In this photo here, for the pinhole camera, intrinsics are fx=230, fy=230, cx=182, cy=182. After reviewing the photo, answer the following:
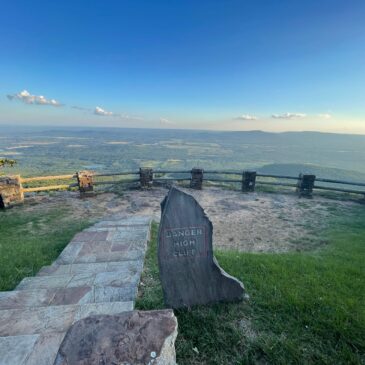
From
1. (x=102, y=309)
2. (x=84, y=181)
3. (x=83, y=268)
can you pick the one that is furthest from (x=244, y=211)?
(x=102, y=309)

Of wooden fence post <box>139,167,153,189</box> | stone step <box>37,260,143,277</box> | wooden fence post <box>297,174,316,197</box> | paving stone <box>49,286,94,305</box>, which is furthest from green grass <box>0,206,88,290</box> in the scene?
wooden fence post <box>297,174,316,197</box>

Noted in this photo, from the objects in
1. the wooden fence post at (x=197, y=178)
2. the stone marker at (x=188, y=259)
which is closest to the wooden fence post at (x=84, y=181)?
the wooden fence post at (x=197, y=178)

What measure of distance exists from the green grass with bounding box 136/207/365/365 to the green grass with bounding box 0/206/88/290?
2.27 m

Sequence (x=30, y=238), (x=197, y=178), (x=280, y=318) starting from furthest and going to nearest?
1. (x=197, y=178)
2. (x=30, y=238)
3. (x=280, y=318)

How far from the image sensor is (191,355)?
229 cm

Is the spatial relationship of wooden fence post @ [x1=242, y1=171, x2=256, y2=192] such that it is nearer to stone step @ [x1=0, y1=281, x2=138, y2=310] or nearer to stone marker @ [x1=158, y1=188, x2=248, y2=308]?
stone marker @ [x1=158, y1=188, x2=248, y2=308]

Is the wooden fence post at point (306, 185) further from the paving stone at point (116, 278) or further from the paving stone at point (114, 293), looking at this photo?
the paving stone at point (114, 293)

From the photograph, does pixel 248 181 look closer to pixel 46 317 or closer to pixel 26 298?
pixel 26 298

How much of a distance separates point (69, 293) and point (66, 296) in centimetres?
7

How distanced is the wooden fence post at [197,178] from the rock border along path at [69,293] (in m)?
5.92

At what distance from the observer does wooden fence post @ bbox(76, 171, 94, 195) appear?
31.8ft

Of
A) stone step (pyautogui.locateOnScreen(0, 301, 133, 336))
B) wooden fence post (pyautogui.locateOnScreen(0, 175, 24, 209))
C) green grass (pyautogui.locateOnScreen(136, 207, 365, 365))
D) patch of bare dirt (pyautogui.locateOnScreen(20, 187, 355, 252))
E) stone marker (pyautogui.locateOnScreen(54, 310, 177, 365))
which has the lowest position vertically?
patch of bare dirt (pyautogui.locateOnScreen(20, 187, 355, 252))

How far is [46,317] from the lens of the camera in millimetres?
2553

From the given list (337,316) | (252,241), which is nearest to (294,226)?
(252,241)
